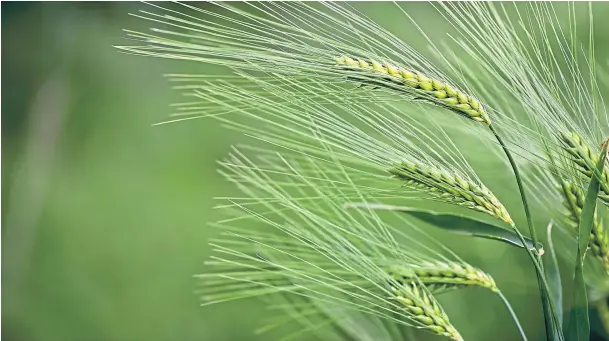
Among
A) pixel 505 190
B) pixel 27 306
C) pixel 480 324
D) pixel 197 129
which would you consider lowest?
pixel 27 306

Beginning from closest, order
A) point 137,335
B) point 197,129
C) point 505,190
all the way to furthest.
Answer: point 505,190 → point 137,335 → point 197,129

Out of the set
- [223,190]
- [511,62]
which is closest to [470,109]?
[511,62]

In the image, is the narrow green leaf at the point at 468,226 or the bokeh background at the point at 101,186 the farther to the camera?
the bokeh background at the point at 101,186

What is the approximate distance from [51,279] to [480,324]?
70 cm

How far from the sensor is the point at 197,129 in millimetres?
1090

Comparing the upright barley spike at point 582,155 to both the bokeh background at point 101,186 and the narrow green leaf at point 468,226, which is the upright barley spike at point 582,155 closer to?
the narrow green leaf at point 468,226

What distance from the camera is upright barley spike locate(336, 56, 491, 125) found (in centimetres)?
31

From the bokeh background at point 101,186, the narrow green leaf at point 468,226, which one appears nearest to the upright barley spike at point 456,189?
the narrow green leaf at point 468,226

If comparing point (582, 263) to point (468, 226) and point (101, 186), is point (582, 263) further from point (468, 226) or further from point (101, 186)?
point (101, 186)

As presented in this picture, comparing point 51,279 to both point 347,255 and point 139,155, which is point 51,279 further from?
point 347,255

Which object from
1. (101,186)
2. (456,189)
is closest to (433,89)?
(456,189)

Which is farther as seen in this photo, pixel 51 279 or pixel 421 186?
pixel 51 279

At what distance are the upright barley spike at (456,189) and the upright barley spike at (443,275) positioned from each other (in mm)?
45

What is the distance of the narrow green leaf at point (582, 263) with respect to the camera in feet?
0.96
